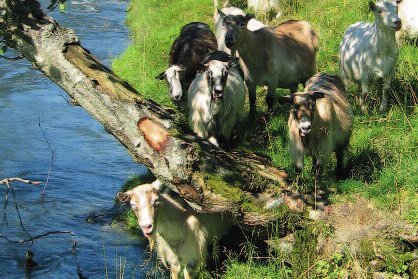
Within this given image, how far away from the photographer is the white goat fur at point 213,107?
26.4 ft

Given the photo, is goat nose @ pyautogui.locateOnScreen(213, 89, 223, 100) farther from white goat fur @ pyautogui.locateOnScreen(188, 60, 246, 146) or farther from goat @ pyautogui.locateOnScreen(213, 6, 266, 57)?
goat @ pyautogui.locateOnScreen(213, 6, 266, 57)

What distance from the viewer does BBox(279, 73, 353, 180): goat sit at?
6.77 metres

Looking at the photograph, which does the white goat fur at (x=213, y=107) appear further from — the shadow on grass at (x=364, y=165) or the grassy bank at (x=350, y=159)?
the shadow on grass at (x=364, y=165)

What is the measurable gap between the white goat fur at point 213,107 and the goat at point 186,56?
981 millimetres

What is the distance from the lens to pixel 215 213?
6.04 m

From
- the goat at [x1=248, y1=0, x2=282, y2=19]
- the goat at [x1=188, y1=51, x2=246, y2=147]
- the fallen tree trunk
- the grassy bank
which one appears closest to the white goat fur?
the goat at [x1=188, y1=51, x2=246, y2=147]

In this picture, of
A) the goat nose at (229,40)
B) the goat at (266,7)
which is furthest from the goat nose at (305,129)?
the goat at (266,7)

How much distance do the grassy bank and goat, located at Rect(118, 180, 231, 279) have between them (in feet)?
1.16

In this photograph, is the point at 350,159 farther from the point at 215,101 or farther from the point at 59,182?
the point at 59,182

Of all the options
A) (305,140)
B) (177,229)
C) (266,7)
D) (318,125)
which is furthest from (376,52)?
(266,7)

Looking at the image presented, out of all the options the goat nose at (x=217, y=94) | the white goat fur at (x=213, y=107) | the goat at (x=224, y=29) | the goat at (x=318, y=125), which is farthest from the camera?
the goat at (x=224, y=29)

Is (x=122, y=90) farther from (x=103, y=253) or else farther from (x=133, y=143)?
(x=103, y=253)

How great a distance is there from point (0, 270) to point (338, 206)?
376cm

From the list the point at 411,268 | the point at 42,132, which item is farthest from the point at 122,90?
the point at 42,132
